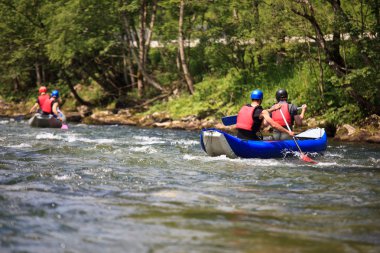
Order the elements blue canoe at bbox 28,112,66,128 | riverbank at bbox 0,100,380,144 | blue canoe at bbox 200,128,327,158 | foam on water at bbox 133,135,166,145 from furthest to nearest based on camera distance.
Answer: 1. blue canoe at bbox 28,112,66,128
2. riverbank at bbox 0,100,380,144
3. foam on water at bbox 133,135,166,145
4. blue canoe at bbox 200,128,327,158

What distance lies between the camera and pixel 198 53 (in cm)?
2516

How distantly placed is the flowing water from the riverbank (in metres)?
4.20

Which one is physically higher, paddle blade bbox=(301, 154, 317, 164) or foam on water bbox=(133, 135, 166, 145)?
foam on water bbox=(133, 135, 166, 145)

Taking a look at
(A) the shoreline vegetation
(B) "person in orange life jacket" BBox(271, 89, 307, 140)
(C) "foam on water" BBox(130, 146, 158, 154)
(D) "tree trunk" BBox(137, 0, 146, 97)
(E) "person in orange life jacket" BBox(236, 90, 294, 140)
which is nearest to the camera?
(E) "person in orange life jacket" BBox(236, 90, 294, 140)

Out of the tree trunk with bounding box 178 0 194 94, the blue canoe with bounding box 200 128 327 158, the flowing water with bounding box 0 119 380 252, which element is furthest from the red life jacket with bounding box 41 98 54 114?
the blue canoe with bounding box 200 128 327 158

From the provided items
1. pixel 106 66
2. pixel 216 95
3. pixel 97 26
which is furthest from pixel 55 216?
pixel 106 66

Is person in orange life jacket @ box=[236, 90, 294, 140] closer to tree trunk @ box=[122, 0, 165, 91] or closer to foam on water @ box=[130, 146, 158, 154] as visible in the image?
foam on water @ box=[130, 146, 158, 154]

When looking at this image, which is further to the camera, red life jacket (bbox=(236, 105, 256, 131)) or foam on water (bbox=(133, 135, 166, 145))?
foam on water (bbox=(133, 135, 166, 145))

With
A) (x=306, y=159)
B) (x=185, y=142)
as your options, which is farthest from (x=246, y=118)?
(x=185, y=142)

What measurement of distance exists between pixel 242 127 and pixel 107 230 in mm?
6423

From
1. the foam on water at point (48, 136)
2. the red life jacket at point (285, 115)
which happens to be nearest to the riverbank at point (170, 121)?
the red life jacket at point (285, 115)

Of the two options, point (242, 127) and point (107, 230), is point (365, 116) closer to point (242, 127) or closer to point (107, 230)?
point (242, 127)

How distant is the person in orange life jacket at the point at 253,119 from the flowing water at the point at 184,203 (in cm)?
82

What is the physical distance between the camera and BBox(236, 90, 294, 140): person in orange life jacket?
11477 millimetres
